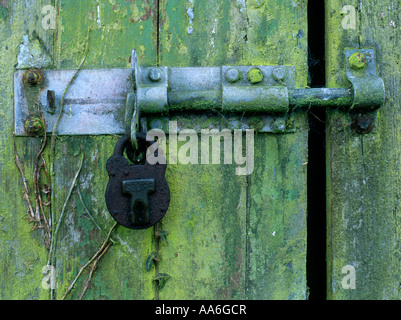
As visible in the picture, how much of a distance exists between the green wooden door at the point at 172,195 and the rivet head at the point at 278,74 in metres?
0.03

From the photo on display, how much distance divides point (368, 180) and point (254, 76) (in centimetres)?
38

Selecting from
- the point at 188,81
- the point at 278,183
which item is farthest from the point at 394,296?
the point at 188,81

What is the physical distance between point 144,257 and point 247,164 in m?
0.35

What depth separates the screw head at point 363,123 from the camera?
0.90 metres

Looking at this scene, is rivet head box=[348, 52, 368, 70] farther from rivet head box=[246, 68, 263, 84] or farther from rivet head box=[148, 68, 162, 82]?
rivet head box=[148, 68, 162, 82]

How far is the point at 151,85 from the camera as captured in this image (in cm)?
90

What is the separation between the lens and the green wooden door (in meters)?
0.92

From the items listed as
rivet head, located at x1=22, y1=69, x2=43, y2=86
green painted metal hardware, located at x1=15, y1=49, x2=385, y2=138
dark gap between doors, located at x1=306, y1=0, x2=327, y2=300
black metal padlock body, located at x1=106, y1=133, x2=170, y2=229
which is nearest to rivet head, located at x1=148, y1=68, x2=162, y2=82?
green painted metal hardware, located at x1=15, y1=49, x2=385, y2=138

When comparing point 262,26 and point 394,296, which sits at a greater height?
point 262,26

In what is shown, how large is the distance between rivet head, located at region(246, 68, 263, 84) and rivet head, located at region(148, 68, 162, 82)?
217mm

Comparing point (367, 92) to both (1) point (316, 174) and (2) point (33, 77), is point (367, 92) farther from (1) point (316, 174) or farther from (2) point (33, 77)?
(2) point (33, 77)

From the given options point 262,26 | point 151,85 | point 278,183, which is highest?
point 262,26

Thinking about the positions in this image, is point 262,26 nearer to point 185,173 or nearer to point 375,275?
point 185,173

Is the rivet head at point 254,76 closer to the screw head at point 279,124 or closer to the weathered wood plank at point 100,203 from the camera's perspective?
the screw head at point 279,124
